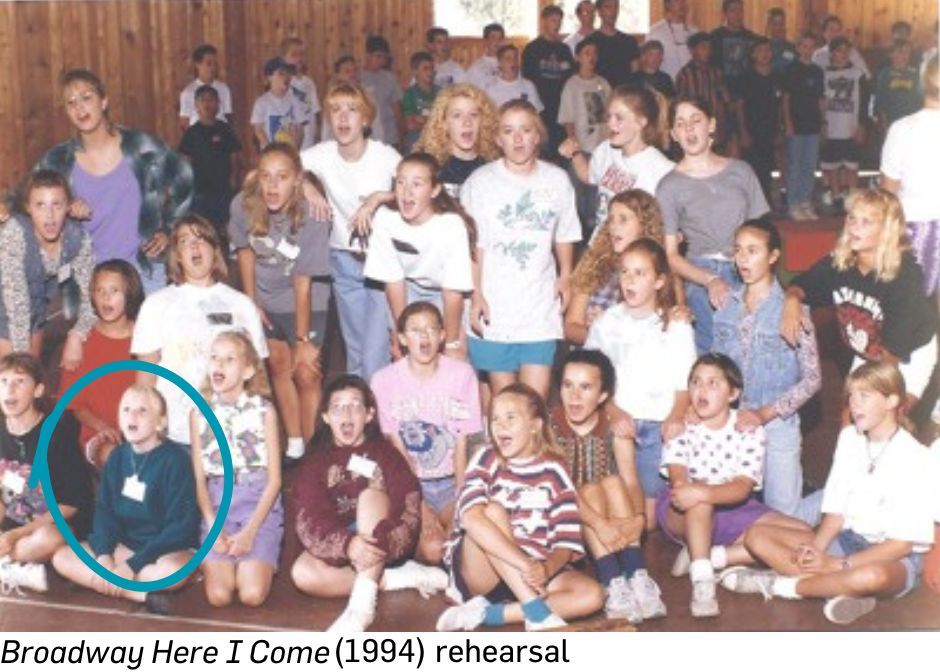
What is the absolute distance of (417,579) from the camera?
16.1 feet

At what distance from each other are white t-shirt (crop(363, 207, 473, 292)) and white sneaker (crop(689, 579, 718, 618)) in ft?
4.56

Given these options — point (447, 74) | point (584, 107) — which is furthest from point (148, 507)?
point (447, 74)

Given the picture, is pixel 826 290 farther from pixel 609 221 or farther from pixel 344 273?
pixel 344 273

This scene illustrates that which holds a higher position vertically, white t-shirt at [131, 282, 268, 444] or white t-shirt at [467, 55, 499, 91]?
white t-shirt at [467, 55, 499, 91]

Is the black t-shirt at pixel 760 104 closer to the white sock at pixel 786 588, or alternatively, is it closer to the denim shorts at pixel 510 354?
the denim shorts at pixel 510 354

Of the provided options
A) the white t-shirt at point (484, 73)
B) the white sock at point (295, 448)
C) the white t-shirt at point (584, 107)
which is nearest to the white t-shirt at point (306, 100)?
the white t-shirt at point (484, 73)

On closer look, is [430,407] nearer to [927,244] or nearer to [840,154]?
[927,244]

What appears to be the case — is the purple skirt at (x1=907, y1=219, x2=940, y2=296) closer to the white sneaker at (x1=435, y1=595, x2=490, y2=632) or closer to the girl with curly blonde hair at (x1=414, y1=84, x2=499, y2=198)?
the girl with curly blonde hair at (x1=414, y1=84, x2=499, y2=198)

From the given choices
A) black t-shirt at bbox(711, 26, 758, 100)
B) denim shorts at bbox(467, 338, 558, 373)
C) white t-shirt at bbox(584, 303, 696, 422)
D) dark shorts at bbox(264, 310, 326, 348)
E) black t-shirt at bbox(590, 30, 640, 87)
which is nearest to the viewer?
white t-shirt at bbox(584, 303, 696, 422)

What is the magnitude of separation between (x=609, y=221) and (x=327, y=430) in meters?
1.21

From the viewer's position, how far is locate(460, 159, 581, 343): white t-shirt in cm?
557

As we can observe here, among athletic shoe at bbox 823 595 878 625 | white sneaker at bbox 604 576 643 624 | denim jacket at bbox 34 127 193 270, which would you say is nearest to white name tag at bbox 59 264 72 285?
denim jacket at bbox 34 127 193 270

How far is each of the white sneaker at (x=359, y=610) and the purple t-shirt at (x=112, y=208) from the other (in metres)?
1.77
